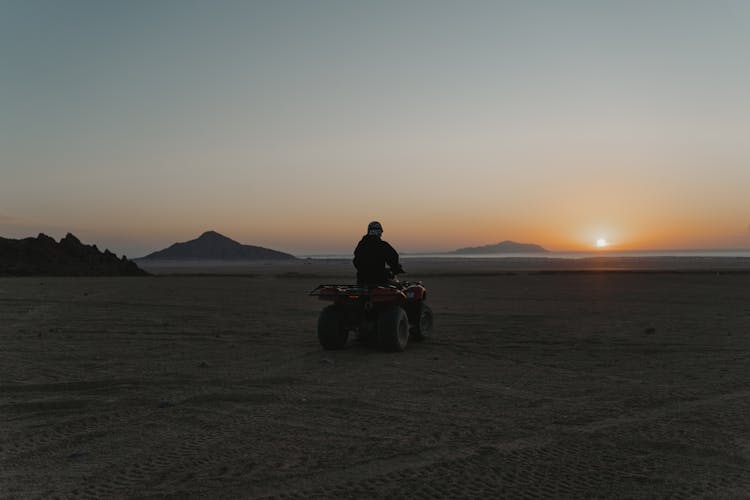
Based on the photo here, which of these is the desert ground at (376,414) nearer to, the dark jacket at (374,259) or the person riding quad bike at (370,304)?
the person riding quad bike at (370,304)

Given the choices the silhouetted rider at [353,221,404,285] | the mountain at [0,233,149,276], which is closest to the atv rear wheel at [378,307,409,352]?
the silhouetted rider at [353,221,404,285]

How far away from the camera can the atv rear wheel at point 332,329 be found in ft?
34.2

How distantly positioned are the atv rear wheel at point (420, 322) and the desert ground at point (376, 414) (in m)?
0.23

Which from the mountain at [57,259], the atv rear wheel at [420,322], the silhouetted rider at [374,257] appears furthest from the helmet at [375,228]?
the mountain at [57,259]

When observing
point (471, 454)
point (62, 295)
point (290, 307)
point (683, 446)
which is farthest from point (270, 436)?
point (62, 295)

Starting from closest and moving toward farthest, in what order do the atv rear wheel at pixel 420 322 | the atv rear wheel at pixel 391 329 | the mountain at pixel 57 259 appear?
1. the atv rear wheel at pixel 391 329
2. the atv rear wheel at pixel 420 322
3. the mountain at pixel 57 259

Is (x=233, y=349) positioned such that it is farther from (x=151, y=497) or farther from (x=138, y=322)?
(x=151, y=497)

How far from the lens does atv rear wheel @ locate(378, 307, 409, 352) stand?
1011 centimetres

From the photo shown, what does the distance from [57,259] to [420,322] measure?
38.2 metres

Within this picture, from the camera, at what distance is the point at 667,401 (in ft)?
22.1

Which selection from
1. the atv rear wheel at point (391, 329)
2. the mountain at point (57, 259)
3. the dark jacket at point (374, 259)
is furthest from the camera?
the mountain at point (57, 259)

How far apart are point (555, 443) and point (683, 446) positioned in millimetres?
1014

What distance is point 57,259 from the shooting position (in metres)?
42.7

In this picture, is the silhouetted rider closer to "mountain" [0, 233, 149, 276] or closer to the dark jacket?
the dark jacket
